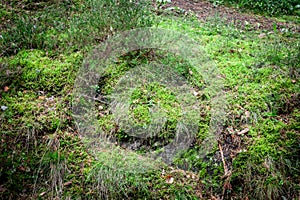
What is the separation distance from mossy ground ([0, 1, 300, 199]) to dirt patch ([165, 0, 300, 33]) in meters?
0.72

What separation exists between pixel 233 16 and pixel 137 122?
337 centimetres

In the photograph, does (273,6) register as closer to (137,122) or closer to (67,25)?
(67,25)

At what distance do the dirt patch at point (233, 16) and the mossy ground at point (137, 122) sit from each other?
72cm

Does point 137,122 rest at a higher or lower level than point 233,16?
lower

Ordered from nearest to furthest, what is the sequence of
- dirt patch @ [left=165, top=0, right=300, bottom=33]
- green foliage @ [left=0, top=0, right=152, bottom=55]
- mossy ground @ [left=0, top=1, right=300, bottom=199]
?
mossy ground @ [left=0, top=1, right=300, bottom=199]
green foliage @ [left=0, top=0, right=152, bottom=55]
dirt patch @ [left=165, top=0, right=300, bottom=33]

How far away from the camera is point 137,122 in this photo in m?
3.07

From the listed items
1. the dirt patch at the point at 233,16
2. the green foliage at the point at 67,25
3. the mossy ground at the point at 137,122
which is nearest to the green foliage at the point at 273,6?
the dirt patch at the point at 233,16

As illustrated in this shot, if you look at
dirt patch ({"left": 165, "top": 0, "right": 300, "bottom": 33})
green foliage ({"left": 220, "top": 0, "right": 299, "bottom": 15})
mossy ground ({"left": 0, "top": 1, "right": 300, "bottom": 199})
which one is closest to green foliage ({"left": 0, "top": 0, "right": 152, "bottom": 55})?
mossy ground ({"left": 0, "top": 1, "right": 300, "bottom": 199})

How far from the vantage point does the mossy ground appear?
2648 mm

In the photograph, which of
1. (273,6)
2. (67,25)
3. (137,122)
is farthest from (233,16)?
(137,122)

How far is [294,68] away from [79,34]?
310 centimetres

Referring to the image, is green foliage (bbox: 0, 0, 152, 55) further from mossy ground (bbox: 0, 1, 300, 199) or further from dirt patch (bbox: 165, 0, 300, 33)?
dirt patch (bbox: 165, 0, 300, 33)

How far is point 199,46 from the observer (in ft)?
13.3

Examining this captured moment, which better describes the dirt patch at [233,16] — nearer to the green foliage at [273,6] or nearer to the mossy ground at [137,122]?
the green foliage at [273,6]
